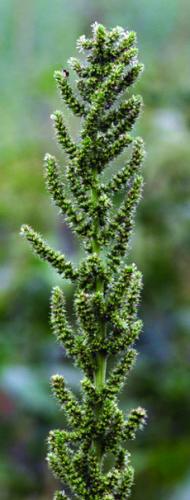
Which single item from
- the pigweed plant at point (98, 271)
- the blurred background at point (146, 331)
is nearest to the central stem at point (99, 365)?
the pigweed plant at point (98, 271)

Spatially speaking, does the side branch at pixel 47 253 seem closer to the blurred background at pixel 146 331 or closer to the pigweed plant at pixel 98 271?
the pigweed plant at pixel 98 271

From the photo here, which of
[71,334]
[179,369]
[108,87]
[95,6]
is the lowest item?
[71,334]

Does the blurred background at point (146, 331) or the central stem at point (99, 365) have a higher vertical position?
the blurred background at point (146, 331)

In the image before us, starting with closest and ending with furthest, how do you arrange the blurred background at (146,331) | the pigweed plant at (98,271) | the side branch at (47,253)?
the pigweed plant at (98,271) < the side branch at (47,253) < the blurred background at (146,331)

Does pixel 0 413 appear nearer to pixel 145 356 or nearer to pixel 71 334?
Answer: pixel 145 356

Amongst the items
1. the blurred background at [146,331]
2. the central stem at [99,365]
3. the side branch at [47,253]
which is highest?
the blurred background at [146,331]

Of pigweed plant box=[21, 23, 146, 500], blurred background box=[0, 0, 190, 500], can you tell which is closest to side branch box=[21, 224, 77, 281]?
pigweed plant box=[21, 23, 146, 500]

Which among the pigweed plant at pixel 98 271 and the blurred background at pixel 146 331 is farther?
the blurred background at pixel 146 331

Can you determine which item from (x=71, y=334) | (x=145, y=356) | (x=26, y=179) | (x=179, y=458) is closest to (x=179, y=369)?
(x=145, y=356)

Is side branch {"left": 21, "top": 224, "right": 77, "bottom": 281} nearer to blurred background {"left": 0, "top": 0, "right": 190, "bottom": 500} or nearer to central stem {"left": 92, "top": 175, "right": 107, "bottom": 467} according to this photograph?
central stem {"left": 92, "top": 175, "right": 107, "bottom": 467}
